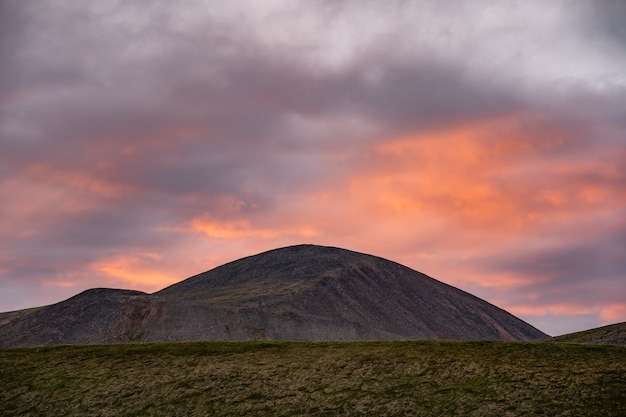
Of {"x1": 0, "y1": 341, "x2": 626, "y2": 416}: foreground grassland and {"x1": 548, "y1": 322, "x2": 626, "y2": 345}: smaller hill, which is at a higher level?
{"x1": 548, "y1": 322, "x2": 626, "y2": 345}: smaller hill

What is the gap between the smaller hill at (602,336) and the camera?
93625 millimetres

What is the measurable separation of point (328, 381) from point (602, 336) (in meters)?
55.4

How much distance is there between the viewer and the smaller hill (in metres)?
93.6

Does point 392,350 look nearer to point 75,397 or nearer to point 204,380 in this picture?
point 204,380

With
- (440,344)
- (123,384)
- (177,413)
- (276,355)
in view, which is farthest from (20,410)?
(440,344)

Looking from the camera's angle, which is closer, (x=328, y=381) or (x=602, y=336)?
(x=328, y=381)

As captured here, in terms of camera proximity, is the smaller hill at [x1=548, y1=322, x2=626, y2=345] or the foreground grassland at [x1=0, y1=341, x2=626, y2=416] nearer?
the foreground grassland at [x1=0, y1=341, x2=626, y2=416]

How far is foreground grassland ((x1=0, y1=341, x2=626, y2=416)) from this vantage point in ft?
154

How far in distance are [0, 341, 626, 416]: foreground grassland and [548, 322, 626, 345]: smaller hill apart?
126ft

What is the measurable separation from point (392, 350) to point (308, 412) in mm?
14149

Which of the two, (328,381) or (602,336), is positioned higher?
(602,336)

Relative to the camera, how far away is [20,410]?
179 ft

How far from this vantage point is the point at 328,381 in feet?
176

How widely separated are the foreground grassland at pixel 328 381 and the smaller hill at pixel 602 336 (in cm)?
3835
